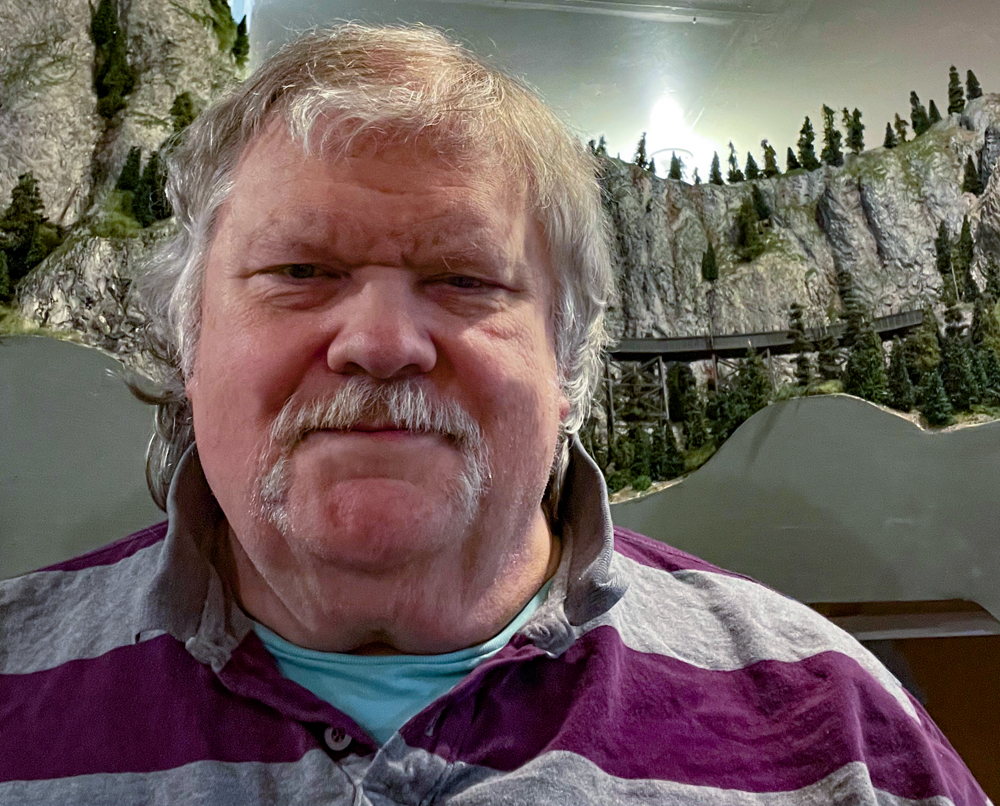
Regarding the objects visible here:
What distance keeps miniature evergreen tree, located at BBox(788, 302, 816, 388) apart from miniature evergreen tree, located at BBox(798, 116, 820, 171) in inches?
11.7

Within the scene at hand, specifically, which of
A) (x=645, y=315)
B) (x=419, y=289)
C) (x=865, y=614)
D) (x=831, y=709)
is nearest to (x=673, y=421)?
(x=645, y=315)

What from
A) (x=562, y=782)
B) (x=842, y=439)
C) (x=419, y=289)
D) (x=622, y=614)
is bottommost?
(x=562, y=782)

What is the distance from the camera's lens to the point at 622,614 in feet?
2.51

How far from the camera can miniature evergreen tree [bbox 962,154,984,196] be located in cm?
128

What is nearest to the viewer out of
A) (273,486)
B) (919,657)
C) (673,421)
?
(273,486)

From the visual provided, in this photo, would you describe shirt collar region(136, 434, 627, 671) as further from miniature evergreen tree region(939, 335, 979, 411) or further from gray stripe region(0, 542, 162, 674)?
miniature evergreen tree region(939, 335, 979, 411)

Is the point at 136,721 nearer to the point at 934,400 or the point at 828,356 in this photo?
the point at 828,356

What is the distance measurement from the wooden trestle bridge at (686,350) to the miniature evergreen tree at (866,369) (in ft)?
0.08

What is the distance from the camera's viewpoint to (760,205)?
1263 mm

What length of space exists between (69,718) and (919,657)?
47.3 inches

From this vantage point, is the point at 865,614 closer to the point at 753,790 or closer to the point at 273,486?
the point at 753,790

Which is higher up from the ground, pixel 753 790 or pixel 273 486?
pixel 273 486

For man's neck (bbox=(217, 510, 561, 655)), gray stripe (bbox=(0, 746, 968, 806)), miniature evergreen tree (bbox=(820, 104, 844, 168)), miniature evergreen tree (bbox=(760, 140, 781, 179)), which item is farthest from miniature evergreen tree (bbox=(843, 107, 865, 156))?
gray stripe (bbox=(0, 746, 968, 806))

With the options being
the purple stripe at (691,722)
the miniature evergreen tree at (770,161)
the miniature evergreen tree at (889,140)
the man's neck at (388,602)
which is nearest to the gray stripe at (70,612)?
the man's neck at (388,602)
